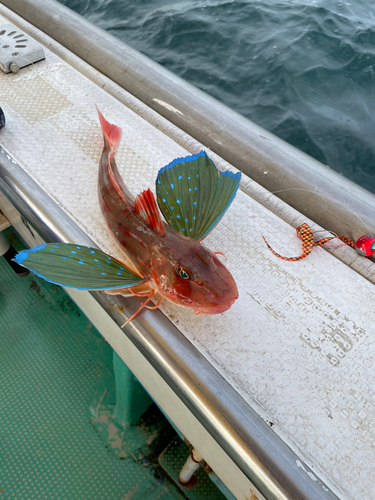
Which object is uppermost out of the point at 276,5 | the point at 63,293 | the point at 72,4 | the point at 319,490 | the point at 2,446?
the point at 276,5

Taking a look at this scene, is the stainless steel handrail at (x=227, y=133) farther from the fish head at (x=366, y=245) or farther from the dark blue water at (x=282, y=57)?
the dark blue water at (x=282, y=57)

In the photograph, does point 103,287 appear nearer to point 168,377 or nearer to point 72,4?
point 168,377

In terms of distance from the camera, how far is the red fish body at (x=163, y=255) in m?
1.48

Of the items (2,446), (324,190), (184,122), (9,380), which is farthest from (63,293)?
(324,190)

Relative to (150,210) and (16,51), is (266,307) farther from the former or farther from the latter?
(16,51)

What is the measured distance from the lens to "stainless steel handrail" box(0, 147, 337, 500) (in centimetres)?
122

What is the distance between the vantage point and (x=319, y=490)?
1206 mm

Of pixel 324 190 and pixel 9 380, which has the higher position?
pixel 324 190

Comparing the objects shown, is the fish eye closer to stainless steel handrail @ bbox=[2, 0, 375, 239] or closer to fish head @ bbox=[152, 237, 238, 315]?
fish head @ bbox=[152, 237, 238, 315]

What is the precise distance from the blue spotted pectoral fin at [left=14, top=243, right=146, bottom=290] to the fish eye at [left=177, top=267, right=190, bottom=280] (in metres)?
0.16

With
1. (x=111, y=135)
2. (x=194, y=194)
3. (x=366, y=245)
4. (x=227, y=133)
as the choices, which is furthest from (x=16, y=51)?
(x=366, y=245)

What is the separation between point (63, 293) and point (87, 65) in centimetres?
184

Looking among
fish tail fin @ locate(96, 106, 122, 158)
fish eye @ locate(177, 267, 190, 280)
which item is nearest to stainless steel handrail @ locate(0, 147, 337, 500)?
fish eye @ locate(177, 267, 190, 280)

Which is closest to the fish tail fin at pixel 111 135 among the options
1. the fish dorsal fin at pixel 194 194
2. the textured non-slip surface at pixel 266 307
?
the textured non-slip surface at pixel 266 307
